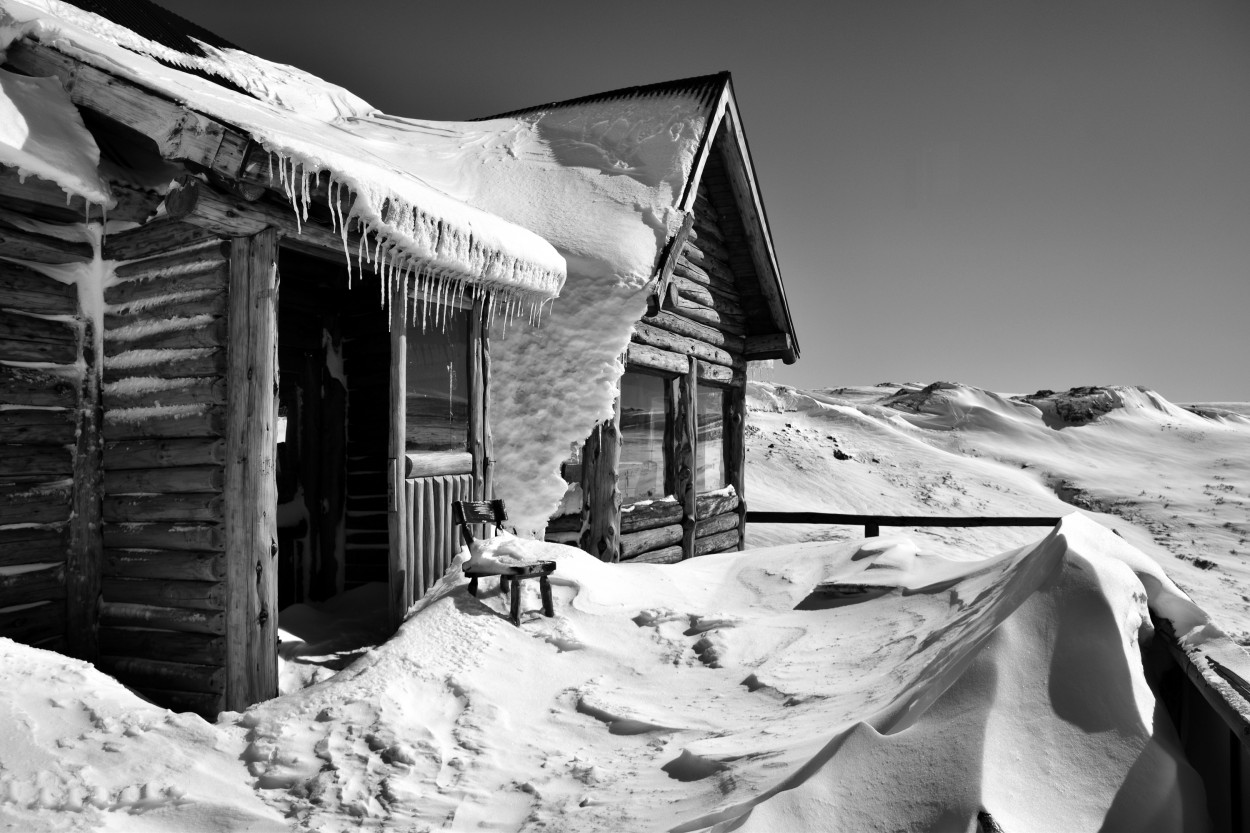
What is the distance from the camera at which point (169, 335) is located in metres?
4.62

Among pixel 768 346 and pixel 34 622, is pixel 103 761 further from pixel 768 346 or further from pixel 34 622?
pixel 768 346

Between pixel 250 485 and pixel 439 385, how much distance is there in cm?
223

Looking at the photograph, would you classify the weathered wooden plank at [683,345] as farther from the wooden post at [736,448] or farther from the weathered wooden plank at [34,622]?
the weathered wooden plank at [34,622]

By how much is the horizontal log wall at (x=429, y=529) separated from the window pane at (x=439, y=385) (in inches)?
12.6

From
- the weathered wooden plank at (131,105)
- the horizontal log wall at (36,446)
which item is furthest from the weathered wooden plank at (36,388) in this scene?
the weathered wooden plank at (131,105)

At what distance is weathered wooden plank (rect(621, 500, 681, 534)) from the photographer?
8.71m

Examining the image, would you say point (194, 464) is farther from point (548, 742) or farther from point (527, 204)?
point (527, 204)

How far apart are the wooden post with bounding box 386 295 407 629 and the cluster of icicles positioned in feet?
0.63

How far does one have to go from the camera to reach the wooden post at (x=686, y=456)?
381 inches

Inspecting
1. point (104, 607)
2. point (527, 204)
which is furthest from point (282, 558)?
point (527, 204)

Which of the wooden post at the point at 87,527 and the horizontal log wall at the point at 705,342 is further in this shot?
the horizontal log wall at the point at 705,342

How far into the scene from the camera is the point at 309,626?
243 inches

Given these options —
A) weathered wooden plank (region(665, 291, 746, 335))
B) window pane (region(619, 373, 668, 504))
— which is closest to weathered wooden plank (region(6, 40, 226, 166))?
window pane (region(619, 373, 668, 504))

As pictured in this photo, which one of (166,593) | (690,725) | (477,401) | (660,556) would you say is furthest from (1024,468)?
(166,593)
